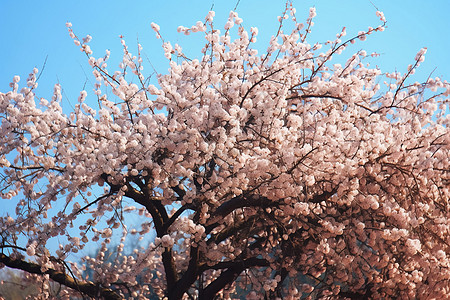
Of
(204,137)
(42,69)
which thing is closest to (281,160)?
(204,137)

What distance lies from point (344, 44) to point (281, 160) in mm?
2632

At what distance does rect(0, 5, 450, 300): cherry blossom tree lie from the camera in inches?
224

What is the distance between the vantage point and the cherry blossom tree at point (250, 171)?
569 centimetres

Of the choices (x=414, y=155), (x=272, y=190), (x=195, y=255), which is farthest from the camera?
(x=195, y=255)

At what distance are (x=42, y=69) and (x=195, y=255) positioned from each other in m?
3.05

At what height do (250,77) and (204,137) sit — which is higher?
(250,77)

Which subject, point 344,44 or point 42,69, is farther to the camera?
point 344,44

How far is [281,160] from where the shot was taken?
5672mm

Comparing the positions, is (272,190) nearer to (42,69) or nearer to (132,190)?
(132,190)

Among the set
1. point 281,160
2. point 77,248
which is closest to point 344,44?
point 281,160

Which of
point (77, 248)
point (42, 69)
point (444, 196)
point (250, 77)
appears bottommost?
point (444, 196)

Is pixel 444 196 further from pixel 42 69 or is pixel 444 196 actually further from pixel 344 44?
pixel 42 69

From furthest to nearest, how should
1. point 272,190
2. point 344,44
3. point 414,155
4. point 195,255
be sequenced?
1. point 344,44
2. point 195,255
3. point 414,155
4. point 272,190

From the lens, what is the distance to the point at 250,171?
5605 millimetres
